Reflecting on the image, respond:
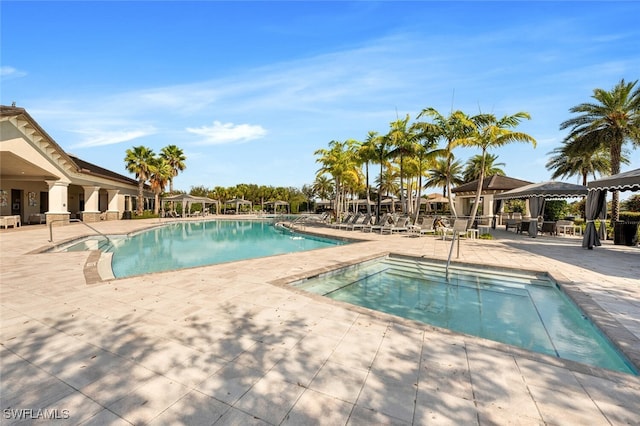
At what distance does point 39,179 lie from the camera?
18125 millimetres

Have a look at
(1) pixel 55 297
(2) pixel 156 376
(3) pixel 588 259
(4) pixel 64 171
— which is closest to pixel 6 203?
(4) pixel 64 171

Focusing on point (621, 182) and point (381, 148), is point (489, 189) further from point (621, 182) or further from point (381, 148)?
point (621, 182)

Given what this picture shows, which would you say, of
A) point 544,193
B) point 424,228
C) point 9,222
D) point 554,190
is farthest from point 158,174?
point 554,190

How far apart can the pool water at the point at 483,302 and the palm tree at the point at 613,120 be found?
42.7 ft

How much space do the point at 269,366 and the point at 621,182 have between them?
12.1 meters

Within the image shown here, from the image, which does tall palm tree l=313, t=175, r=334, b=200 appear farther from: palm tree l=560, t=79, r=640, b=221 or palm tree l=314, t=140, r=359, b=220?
A: palm tree l=560, t=79, r=640, b=221

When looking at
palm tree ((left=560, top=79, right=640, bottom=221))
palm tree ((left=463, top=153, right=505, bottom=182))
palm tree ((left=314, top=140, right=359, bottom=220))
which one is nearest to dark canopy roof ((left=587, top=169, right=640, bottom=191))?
palm tree ((left=560, top=79, right=640, bottom=221))

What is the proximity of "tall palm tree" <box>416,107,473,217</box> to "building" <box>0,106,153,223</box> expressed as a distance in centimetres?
1882

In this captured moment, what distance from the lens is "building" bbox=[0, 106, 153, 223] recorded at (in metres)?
14.2

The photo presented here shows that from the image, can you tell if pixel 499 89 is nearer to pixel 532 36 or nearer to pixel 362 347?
pixel 532 36

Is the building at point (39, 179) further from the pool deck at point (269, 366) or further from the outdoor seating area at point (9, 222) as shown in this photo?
the pool deck at point (269, 366)

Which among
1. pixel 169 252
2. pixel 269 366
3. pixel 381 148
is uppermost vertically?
pixel 381 148

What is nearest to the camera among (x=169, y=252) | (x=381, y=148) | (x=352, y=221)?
(x=169, y=252)

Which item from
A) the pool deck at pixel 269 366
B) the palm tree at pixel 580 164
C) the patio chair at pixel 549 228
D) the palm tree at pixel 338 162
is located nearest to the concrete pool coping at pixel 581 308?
the pool deck at pixel 269 366
